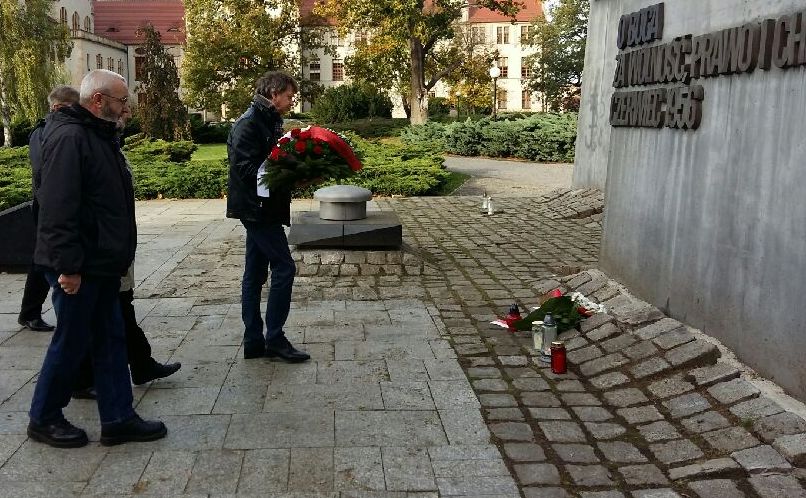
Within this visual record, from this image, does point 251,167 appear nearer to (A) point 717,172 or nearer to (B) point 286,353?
(B) point 286,353

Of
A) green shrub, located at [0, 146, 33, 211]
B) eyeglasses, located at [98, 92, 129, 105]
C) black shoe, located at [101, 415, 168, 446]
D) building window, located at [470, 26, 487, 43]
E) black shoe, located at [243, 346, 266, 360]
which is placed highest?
building window, located at [470, 26, 487, 43]

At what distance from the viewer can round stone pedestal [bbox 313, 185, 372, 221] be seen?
375 inches

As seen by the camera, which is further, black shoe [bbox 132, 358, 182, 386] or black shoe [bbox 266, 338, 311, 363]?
black shoe [bbox 266, 338, 311, 363]

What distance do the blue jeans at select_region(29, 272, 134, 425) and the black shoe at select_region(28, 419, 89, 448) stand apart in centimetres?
4

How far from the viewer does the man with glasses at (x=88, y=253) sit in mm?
3861

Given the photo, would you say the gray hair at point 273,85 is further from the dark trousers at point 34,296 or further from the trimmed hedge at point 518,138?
the trimmed hedge at point 518,138

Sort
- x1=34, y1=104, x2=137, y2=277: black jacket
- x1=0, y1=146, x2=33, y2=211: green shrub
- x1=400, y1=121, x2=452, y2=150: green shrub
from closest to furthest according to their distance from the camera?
x1=34, y1=104, x2=137, y2=277: black jacket → x1=0, y1=146, x2=33, y2=211: green shrub → x1=400, y1=121, x2=452, y2=150: green shrub

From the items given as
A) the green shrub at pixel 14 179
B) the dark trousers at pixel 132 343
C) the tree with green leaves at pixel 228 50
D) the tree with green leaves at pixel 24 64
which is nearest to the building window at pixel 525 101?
the tree with green leaves at pixel 228 50

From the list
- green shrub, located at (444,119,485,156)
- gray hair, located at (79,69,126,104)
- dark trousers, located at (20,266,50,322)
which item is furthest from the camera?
green shrub, located at (444,119,485,156)

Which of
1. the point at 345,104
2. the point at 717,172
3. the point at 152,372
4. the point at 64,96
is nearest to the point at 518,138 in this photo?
the point at 345,104

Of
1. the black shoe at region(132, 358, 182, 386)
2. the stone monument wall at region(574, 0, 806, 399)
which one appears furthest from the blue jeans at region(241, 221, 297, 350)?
the stone monument wall at region(574, 0, 806, 399)

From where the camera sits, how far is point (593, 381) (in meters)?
5.46

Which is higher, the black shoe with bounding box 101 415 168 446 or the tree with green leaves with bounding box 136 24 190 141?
the tree with green leaves with bounding box 136 24 190 141

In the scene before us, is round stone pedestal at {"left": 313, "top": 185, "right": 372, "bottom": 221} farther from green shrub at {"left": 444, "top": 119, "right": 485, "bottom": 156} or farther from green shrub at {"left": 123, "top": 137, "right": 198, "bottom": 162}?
green shrub at {"left": 444, "top": 119, "right": 485, "bottom": 156}
